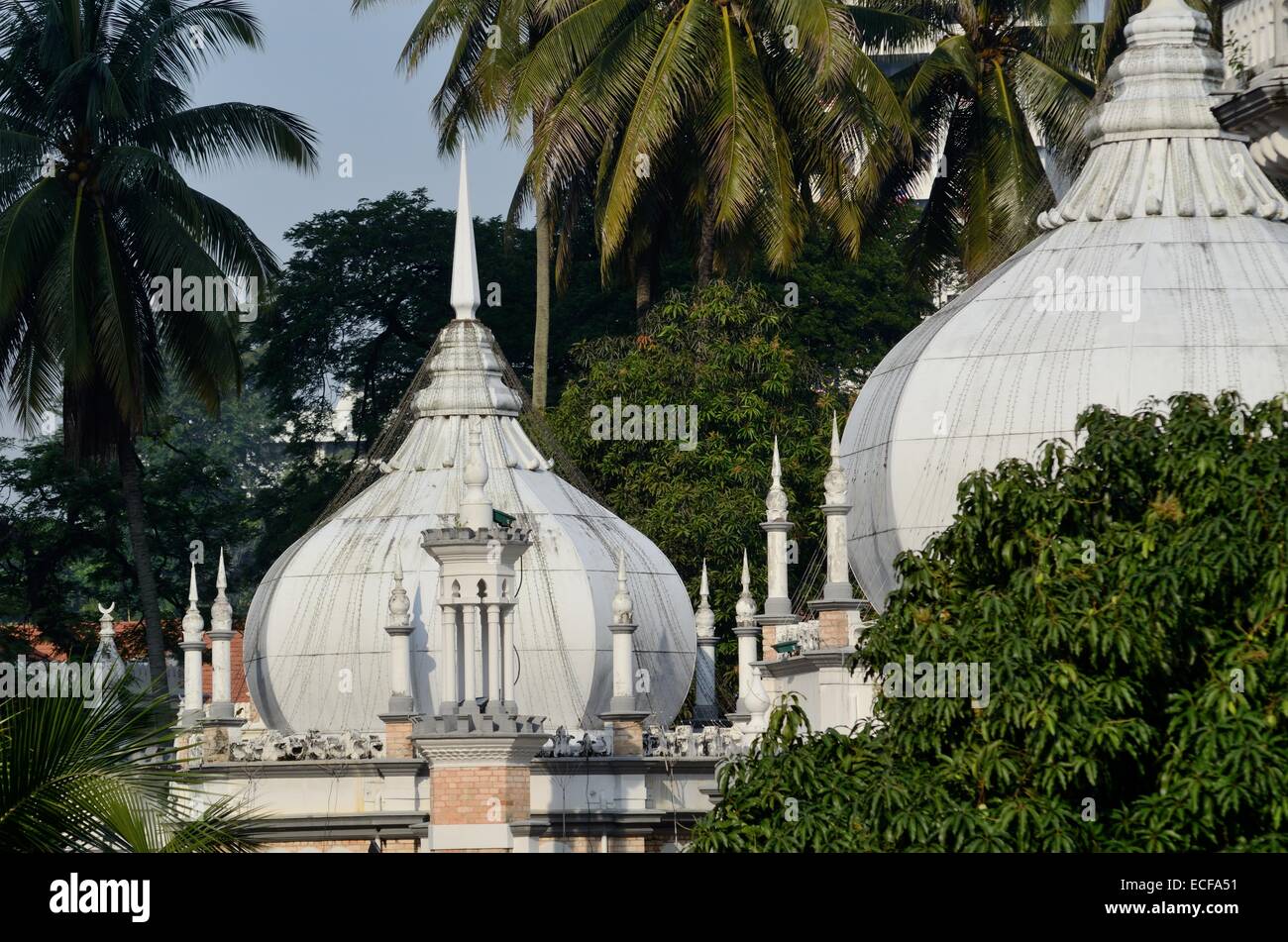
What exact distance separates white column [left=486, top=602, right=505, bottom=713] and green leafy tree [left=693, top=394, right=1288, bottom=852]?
1297 cm

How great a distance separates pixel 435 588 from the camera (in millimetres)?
48812

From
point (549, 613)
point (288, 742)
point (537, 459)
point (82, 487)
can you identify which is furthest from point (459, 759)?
point (82, 487)

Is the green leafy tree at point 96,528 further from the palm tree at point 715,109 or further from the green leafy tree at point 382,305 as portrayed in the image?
the palm tree at point 715,109

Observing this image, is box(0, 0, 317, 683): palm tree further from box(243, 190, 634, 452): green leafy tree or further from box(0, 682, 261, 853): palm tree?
box(0, 682, 261, 853): palm tree

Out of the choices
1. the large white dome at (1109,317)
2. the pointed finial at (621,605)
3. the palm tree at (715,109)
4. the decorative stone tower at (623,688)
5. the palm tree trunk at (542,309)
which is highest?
the palm tree at (715,109)

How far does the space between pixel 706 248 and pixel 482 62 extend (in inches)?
224

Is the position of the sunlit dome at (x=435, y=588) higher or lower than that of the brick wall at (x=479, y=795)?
higher

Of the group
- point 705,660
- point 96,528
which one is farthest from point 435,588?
point 96,528

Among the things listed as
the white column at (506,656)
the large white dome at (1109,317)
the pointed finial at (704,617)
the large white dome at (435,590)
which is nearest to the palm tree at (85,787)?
the white column at (506,656)

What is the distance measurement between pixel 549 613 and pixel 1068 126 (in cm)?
1456

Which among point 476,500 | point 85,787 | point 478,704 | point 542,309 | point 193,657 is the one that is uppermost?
point 542,309

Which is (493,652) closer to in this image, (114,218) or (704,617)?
(704,617)

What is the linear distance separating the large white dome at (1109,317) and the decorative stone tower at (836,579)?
0.64 m

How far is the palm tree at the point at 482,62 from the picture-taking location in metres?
57.2
